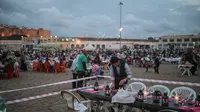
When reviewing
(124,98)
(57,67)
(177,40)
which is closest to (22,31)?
(177,40)

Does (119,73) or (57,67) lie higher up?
(119,73)

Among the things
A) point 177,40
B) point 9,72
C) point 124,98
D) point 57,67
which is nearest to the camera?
point 124,98

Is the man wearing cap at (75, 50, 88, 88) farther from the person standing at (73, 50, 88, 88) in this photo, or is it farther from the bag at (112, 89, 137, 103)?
the bag at (112, 89, 137, 103)

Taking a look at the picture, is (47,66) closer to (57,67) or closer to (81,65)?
(57,67)

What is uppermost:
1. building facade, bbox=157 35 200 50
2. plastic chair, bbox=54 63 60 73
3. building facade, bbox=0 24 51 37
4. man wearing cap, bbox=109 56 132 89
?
building facade, bbox=0 24 51 37

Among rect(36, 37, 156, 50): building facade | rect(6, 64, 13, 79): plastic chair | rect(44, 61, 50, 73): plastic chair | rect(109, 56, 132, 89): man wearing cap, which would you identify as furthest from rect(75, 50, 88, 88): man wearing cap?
rect(36, 37, 156, 50): building facade

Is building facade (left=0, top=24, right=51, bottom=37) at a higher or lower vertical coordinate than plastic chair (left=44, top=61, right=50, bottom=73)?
higher

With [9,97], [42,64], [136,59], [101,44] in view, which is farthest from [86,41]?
[9,97]

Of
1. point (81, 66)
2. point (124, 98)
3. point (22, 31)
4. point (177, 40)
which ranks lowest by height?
point (124, 98)

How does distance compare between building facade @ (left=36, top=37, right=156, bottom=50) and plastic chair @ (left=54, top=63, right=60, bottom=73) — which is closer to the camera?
plastic chair @ (left=54, top=63, right=60, bottom=73)

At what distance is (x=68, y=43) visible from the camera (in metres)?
79.8

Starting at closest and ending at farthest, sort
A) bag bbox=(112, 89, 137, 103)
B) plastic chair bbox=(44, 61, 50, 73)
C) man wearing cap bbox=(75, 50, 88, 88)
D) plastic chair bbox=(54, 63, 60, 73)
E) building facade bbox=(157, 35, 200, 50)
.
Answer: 1. bag bbox=(112, 89, 137, 103)
2. man wearing cap bbox=(75, 50, 88, 88)
3. plastic chair bbox=(54, 63, 60, 73)
4. plastic chair bbox=(44, 61, 50, 73)
5. building facade bbox=(157, 35, 200, 50)

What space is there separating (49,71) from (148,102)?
14510 mm

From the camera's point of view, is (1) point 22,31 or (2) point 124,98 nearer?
(2) point 124,98
